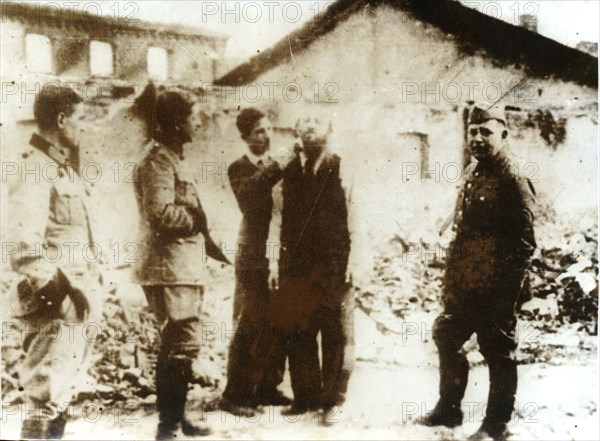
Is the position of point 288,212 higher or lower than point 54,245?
higher

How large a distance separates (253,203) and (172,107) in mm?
635

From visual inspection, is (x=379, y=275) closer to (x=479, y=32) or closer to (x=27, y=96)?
(x=479, y=32)

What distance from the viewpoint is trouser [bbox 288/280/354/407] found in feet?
8.69

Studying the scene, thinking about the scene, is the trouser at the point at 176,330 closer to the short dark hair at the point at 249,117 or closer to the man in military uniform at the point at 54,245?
the man in military uniform at the point at 54,245

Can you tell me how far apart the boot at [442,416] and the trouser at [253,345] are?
791 mm

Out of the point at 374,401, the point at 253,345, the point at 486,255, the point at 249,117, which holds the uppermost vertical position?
the point at 249,117

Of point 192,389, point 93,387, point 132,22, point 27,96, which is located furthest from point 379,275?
point 27,96

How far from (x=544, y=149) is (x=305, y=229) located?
130 centimetres

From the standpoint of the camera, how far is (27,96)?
2.62m

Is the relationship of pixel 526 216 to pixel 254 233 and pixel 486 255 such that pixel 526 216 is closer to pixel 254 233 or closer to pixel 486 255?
pixel 486 255

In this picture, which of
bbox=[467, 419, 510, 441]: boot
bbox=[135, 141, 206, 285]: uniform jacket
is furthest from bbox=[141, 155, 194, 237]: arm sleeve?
bbox=[467, 419, 510, 441]: boot

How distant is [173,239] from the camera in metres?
2.63

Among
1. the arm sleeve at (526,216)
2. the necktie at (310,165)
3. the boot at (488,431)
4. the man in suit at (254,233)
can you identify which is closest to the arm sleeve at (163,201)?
the man in suit at (254,233)

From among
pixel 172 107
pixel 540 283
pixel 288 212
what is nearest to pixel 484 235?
pixel 540 283
